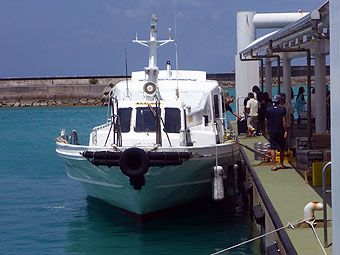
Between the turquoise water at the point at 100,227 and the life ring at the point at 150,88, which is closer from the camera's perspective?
the turquoise water at the point at 100,227

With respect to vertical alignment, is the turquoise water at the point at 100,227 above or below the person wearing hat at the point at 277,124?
below

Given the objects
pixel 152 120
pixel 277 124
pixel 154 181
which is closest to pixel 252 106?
pixel 152 120

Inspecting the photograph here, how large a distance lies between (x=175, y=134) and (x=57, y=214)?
13.9 ft

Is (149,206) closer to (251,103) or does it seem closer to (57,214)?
(57,214)

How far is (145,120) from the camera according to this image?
50.7ft

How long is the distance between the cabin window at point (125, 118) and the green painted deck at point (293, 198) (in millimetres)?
3033

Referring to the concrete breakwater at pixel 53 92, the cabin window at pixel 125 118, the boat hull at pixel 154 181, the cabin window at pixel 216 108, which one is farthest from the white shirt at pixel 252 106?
the concrete breakwater at pixel 53 92

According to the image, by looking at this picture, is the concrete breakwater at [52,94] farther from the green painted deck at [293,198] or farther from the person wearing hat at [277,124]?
the green painted deck at [293,198]

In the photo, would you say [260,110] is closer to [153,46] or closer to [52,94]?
[153,46]

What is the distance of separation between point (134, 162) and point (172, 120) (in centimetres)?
249

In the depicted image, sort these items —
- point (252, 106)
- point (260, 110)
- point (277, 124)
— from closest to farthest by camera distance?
point (277, 124) → point (252, 106) → point (260, 110)

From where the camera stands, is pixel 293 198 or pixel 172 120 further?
pixel 172 120

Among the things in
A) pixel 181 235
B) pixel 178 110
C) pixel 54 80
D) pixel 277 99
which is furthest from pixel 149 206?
pixel 54 80

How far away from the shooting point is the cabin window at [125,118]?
15446 mm
